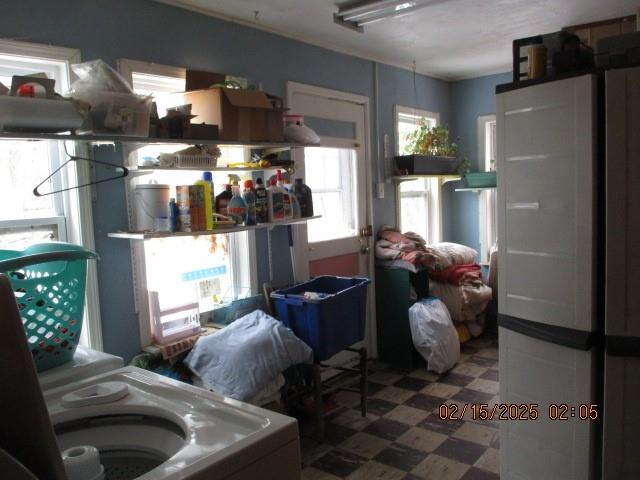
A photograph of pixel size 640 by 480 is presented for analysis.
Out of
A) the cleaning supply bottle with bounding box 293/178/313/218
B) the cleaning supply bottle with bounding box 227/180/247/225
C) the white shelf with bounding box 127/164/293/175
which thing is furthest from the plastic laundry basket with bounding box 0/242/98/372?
the cleaning supply bottle with bounding box 293/178/313/218

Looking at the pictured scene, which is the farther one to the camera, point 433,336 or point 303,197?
point 433,336

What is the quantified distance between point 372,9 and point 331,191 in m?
1.41

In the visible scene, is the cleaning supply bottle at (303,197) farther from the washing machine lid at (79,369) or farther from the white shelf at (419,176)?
the washing machine lid at (79,369)

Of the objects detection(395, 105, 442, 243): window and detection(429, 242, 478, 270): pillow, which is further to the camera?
detection(395, 105, 442, 243): window

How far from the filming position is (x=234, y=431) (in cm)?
107

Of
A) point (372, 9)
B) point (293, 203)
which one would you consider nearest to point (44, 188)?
point (293, 203)

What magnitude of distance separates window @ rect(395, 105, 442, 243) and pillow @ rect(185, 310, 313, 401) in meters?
2.17

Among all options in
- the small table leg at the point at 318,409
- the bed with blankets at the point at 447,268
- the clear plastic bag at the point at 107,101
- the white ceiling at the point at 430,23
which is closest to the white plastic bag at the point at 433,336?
the bed with blankets at the point at 447,268

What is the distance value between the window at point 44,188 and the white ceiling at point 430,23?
2.45 feet

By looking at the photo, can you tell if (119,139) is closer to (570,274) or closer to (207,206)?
(207,206)

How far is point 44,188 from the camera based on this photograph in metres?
2.35

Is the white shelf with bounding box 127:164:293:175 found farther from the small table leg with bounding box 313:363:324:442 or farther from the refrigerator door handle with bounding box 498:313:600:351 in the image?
the refrigerator door handle with bounding box 498:313:600:351

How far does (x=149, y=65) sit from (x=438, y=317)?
2691mm

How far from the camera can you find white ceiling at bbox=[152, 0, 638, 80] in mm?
2982
